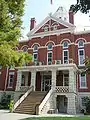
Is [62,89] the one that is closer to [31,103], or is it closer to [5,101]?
[31,103]

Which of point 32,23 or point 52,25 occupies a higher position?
point 32,23

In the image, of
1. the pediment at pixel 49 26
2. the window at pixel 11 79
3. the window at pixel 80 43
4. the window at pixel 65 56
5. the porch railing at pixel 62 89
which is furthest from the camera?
the window at pixel 11 79

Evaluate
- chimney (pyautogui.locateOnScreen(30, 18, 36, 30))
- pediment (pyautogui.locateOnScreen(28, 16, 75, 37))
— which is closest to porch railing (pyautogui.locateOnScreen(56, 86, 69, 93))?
pediment (pyautogui.locateOnScreen(28, 16, 75, 37))

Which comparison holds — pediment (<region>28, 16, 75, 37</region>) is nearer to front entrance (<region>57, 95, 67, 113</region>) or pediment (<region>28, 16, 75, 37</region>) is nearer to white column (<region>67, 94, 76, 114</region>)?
front entrance (<region>57, 95, 67, 113</region>)

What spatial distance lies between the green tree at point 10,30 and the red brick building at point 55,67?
41.3 feet

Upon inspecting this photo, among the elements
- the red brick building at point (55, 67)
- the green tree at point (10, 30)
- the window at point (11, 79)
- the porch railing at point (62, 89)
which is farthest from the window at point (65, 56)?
the green tree at point (10, 30)

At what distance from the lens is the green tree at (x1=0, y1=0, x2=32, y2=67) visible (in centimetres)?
1123

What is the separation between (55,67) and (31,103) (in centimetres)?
620

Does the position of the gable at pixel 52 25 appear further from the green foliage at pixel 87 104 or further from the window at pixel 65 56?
the green foliage at pixel 87 104

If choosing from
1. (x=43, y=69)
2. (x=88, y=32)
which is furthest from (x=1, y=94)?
(x=88, y=32)

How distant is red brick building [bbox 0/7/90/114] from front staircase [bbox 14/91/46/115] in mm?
1269

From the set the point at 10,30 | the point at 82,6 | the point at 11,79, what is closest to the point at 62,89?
the point at 11,79

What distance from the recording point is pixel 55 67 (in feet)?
86.1

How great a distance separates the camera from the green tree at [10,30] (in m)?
11.2
